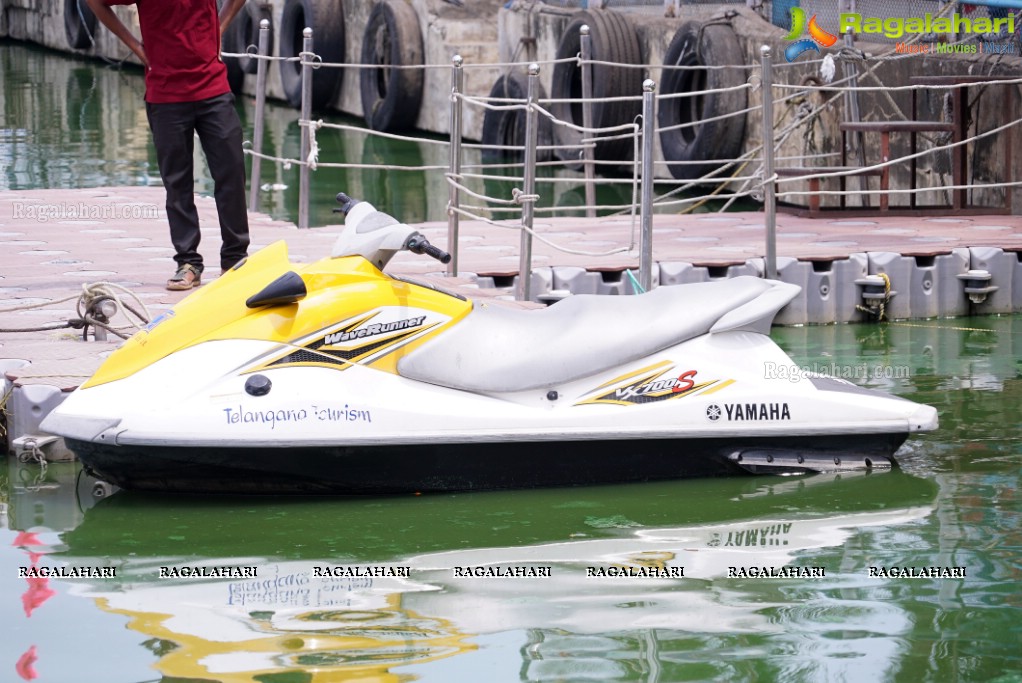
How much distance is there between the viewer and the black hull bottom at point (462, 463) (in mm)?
5129

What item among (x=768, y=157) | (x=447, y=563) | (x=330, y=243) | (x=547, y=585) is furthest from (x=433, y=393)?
(x=330, y=243)

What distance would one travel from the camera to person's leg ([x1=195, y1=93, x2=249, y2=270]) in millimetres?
7434

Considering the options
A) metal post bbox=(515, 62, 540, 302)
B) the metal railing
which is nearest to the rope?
the metal railing

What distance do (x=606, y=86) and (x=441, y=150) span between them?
4016 millimetres

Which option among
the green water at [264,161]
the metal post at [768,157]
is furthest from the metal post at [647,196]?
the green water at [264,161]

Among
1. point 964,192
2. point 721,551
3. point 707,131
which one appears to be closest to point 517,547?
point 721,551

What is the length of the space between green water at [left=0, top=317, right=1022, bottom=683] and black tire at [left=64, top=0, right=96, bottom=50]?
89.7 ft

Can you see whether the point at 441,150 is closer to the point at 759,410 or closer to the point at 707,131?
the point at 707,131

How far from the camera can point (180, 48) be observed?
7.26 m

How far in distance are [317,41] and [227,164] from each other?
1499 cm

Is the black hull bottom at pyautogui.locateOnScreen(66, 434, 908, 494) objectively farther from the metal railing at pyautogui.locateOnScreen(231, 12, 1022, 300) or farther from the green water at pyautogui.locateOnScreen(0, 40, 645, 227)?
the green water at pyautogui.locateOnScreen(0, 40, 645, 227)

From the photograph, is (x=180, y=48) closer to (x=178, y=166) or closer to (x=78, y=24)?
(x=178, y=166)

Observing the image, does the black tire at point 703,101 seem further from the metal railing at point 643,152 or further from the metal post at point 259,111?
the metal post at point 259,111

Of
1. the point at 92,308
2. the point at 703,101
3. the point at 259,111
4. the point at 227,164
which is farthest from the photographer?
the point at 703,101
